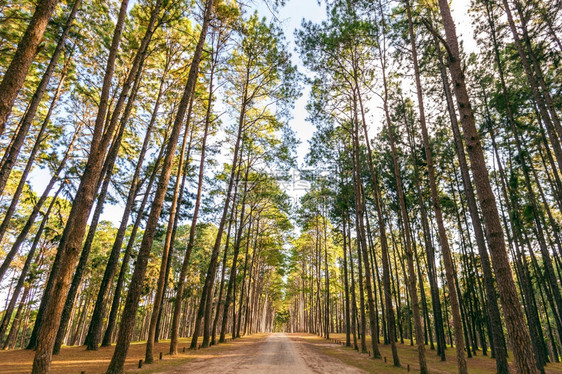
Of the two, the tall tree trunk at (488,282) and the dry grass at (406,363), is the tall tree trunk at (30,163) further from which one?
the tall tree trunk at (488,282)

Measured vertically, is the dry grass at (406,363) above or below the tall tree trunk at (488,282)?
below

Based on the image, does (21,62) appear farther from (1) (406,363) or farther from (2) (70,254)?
(1) (406,363)

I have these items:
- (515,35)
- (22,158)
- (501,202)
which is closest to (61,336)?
(22,158)

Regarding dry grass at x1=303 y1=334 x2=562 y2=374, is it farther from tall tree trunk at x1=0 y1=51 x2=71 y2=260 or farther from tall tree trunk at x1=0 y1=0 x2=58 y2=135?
tall tree trunk at x1=0 y1=51 x2=71 y2=260

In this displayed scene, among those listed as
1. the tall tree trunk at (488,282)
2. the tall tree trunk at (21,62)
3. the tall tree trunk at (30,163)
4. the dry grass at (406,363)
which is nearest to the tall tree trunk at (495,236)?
the tall tree trunk at (488,282)

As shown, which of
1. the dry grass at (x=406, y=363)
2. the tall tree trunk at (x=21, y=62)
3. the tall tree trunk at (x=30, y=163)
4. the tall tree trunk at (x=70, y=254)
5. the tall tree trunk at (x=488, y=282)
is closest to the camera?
the tall tree trunk at (x=21, y=62)

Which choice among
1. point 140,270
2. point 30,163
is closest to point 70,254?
point 140,270

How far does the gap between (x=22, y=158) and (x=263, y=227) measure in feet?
69.2

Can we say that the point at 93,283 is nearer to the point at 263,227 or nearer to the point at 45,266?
the point at 45,266

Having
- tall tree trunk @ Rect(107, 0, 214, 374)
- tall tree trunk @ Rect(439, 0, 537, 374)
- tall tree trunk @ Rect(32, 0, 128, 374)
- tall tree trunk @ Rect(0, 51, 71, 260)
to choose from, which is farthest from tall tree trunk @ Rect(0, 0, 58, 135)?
tall tree trunk @ Rect(0, 51, 71, 260)

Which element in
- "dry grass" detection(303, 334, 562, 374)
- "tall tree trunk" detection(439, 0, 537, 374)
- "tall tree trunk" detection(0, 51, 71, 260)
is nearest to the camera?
"tall tree trunk" detection(439, 0, 537, 374)

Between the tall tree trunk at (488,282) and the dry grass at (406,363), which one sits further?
the dry grass at (406,363)

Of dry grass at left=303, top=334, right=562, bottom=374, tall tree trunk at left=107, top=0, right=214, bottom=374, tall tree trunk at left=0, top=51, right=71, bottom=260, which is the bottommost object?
dry grass at left=303, top=334, right=562, bottom=374

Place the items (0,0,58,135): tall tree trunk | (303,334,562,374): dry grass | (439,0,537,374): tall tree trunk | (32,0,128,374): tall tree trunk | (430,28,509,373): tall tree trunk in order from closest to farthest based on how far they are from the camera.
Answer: (439,0,537,374): tall tree trunk < (0,0,58,135): tall tree trunk < (32,0,128,374): tall tree trunk < (430,28,509,373): tall tree trunk < (303,334,562,374): dry grass
